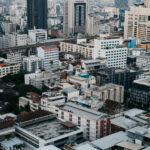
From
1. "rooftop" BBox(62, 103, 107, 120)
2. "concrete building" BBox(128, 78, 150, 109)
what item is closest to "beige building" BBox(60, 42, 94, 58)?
"concrete building" BBox(128, 78, 150, 109)

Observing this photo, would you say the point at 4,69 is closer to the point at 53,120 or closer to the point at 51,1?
the point at 53,120

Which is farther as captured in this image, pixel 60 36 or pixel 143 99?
pixel 60 36

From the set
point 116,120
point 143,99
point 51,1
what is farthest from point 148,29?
point 51,1

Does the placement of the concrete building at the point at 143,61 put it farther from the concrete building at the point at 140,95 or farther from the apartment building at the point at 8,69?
the apartment building at the point at 8,69

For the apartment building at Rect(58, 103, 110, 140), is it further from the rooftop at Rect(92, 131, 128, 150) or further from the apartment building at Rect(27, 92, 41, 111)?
the apartment building at Rect(27, 92, 41, 111)

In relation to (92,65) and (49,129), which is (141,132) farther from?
(92,65)

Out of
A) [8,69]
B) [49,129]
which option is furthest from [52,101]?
[8,69]
